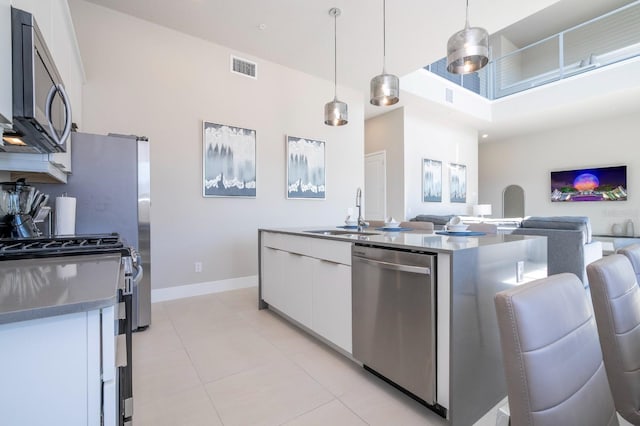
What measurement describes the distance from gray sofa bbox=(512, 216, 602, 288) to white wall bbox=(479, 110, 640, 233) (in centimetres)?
432

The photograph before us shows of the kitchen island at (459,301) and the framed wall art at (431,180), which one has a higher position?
the framed wall art at (431,180)

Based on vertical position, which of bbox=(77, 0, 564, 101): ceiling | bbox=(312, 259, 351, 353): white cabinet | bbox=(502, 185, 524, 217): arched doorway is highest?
bbox=(77, 0, 564, 101): ceiling

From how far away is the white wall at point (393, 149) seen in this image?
6.23 meters

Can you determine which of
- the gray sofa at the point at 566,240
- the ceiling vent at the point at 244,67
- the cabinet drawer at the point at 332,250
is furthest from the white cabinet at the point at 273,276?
the gray sofa at the point at 566,240

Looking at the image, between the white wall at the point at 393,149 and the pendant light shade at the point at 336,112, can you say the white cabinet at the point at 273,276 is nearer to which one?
the pendant light shade at the point at 336,112

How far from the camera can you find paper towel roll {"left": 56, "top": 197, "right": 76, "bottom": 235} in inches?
86.2

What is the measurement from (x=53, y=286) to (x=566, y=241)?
4.49 metres

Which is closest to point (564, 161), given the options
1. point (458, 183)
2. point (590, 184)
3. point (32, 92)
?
point (590, 184)

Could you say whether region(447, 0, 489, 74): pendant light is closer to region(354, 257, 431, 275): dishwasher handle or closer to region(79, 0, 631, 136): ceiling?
region(79, 0, 631, 136): ceiling

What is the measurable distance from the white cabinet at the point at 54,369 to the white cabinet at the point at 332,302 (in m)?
1.50

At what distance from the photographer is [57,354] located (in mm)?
704

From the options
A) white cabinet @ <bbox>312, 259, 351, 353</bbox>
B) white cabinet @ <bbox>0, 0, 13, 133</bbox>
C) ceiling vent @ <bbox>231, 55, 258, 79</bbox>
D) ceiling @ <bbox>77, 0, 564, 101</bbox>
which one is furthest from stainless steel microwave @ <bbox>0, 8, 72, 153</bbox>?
ceiling vent @ <bbox>231, 55, 258, 79</bbox>

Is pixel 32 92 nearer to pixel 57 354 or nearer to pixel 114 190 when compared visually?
pixel 57 354

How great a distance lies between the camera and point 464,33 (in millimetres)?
2158
